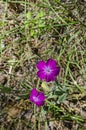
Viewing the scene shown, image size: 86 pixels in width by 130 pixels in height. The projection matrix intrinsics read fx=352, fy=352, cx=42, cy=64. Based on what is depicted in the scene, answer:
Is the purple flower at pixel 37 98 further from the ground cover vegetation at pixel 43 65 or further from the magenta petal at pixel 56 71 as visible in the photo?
the magenta petal at pixel 56 71

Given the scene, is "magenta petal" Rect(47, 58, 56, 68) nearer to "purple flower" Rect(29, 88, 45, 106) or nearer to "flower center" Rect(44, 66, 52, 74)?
"flower center" Rect(44, 66, 52, 74)

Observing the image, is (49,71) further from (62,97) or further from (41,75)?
(62,97)

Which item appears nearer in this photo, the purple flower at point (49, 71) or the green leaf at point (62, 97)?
the purple flower at point (49, 71)

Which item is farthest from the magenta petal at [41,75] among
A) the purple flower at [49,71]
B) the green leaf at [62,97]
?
the green leaf at [62,97]

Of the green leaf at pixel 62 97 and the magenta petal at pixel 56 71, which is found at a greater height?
the magenta petal at pixel 56 71

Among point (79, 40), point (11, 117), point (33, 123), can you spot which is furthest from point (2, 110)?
point (79, 40)

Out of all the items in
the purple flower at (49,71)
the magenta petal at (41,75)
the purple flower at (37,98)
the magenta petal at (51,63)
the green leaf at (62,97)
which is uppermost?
the magenta petal at (51,63)

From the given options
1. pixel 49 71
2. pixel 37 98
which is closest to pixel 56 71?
pixel 49 71

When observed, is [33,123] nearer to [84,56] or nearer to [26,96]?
[26,96]
